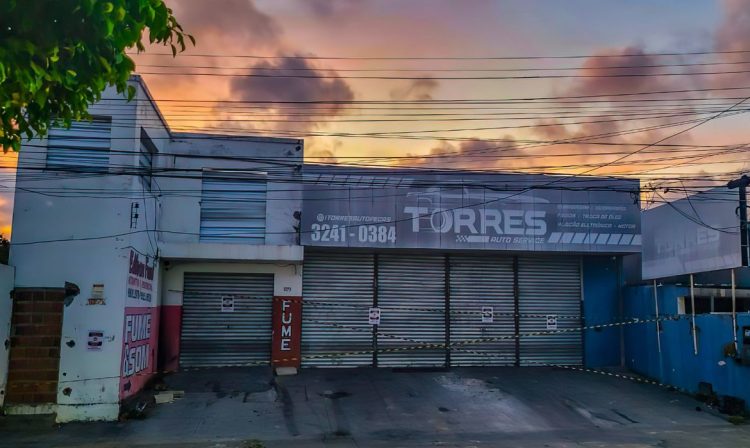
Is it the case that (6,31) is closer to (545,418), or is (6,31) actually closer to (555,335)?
(545,418)

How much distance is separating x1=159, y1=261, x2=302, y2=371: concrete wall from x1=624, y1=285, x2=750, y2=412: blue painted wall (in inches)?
433

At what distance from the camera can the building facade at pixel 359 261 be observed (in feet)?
61.0

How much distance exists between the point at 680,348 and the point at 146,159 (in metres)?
16.0

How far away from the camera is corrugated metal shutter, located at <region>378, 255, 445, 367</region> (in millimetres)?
20250

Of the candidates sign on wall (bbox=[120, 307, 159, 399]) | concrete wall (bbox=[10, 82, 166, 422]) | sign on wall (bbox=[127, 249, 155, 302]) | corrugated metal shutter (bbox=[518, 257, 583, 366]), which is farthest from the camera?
corrugated metal shutter (bbox=[518, 257, 583, 366])

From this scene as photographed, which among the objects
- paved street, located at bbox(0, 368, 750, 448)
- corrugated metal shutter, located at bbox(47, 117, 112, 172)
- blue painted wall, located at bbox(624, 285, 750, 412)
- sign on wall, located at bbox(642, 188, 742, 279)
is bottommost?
paved street, located at bbox(0, 368, 750, 448)

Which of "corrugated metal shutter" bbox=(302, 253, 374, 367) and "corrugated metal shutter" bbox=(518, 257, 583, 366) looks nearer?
"corrugated metal shutter" bbox=(302, 253, 374, 367)

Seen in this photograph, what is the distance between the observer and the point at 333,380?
18.0 m

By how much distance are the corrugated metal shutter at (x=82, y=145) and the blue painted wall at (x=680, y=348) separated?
16.0m

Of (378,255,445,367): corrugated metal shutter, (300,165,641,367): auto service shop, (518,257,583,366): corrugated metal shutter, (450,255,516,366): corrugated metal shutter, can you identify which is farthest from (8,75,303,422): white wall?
(518,257,583,366): corrugated metal shutter

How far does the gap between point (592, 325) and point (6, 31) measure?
778 inches

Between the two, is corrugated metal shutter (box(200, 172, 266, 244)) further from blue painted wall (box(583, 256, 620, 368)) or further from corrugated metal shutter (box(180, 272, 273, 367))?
blue painted wall (box(583, 256, 620, 368))

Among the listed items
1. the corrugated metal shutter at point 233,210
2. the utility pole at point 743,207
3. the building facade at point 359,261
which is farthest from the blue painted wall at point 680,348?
the corrugated metal shutter at point 233,210

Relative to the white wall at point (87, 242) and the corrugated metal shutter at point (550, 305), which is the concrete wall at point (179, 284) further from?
the corrugated metal shutter at point (550, 305)
